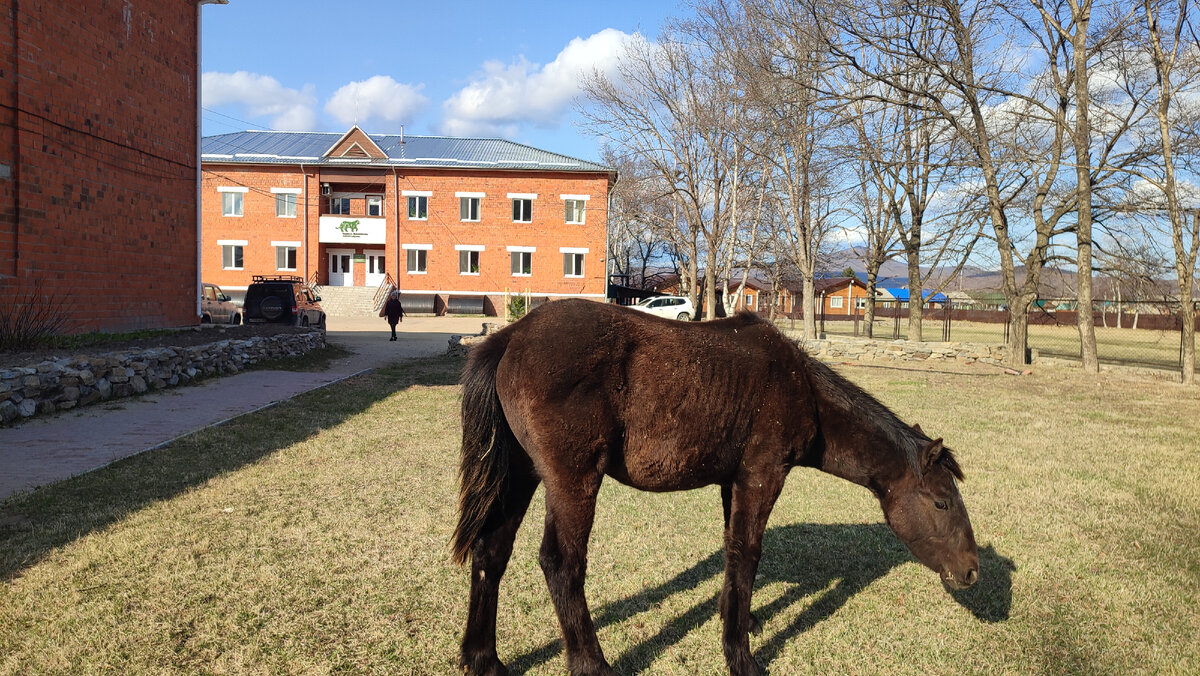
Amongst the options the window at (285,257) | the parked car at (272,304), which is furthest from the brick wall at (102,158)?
the window at (285,257)

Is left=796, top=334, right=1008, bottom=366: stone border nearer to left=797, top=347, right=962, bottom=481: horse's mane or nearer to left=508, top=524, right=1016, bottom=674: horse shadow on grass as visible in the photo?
left=508, top=524, right=1016, bottom=674: horse shadow on grass

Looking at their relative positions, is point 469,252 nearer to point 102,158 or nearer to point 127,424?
point 102,158

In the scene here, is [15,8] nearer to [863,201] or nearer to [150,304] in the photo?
[150,304]

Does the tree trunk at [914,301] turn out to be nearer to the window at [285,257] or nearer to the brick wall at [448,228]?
the brick wall at [448,228]

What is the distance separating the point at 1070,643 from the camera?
12.4 ft

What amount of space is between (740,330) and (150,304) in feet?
50.9

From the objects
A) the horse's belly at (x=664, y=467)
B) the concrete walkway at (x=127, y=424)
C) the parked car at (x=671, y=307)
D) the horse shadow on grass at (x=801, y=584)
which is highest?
the parked car at (x=671, y=307)

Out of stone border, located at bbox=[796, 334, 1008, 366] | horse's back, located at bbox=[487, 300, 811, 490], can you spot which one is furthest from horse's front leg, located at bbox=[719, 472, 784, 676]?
stone border, located at bbox=[796, 334, 1008, 366]

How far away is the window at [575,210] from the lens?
4334cm

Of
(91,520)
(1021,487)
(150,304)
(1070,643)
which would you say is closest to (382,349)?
(150,304)

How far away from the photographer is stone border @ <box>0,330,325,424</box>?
833cm

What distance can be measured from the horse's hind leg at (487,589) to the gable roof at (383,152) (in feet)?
133

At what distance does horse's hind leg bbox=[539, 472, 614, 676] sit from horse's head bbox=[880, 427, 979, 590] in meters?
Answer: 1.80

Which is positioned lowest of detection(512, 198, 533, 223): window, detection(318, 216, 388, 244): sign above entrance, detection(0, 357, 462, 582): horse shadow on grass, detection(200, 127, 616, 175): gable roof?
detection(0, 357, 462, 582): horse shadow on grass
